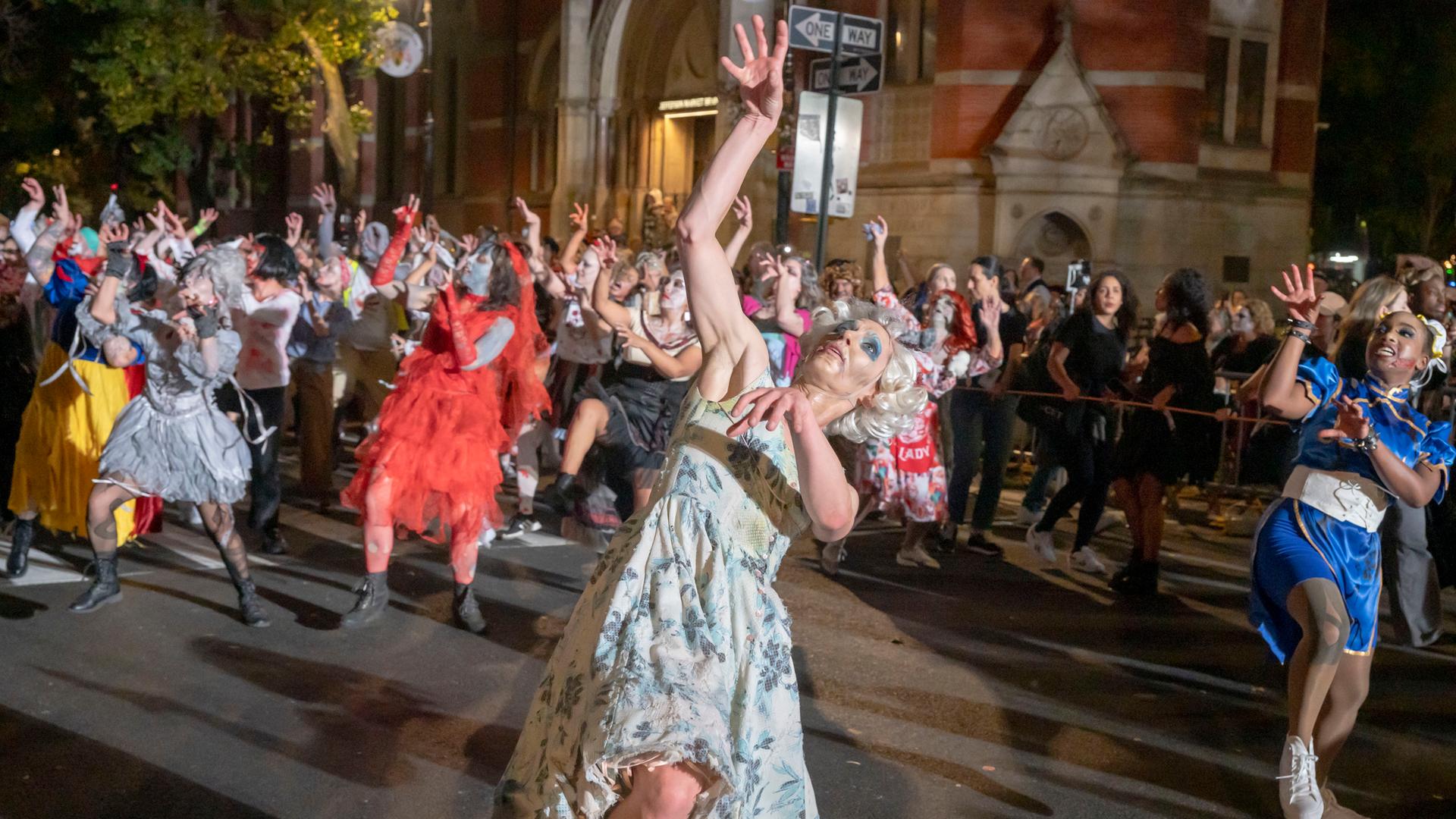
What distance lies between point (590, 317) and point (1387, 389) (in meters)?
6.34

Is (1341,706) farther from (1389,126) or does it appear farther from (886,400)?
(1389,126)

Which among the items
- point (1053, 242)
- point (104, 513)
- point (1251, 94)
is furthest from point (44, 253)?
point (1251, 94)

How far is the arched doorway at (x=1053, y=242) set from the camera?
2270 cm

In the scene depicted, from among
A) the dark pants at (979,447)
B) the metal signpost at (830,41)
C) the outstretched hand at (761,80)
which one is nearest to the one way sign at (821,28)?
the metal signpost at (830,41)

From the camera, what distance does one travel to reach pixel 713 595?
3.38 metres

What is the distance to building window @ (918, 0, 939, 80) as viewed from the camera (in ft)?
76.7

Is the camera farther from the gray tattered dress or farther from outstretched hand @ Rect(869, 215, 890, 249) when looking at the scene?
the gray tattered dress

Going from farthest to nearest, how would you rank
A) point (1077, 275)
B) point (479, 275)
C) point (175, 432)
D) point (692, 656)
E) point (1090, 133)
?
point (1090, 133)
point (1077, 275)
point (479, 275)
point (175, 432)
point (692, 656)

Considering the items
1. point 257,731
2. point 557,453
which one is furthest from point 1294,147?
point 257,731

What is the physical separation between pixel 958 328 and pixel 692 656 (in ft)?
23.1

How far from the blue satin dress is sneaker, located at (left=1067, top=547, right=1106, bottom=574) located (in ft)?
14.7

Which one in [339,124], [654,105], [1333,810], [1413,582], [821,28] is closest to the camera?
[1333,810]

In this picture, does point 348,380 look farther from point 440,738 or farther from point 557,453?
point 440,738

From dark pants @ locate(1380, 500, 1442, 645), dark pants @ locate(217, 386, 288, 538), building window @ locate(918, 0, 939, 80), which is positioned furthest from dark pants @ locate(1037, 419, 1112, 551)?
building window @ locate(918, 0, 939, 80)
